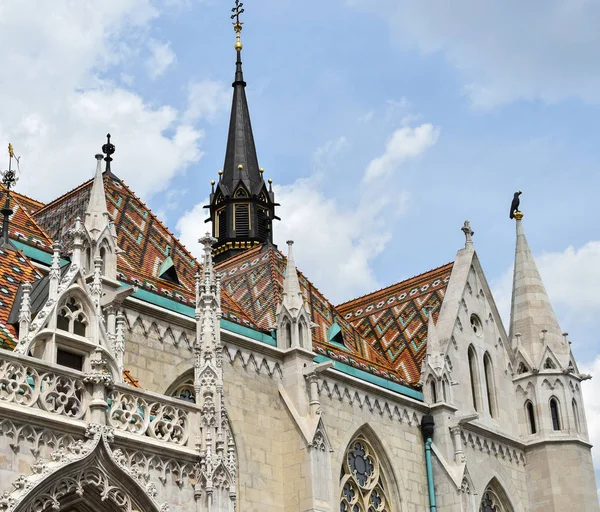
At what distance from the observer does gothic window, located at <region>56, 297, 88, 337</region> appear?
10953mm

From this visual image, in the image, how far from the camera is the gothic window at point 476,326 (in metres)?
24.9

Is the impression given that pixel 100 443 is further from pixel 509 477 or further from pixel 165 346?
pixel 509 477

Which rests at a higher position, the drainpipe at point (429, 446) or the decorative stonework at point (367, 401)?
the decorative stonework at point (367, 401)

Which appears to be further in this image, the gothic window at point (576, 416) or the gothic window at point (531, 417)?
the gothic window at point (576, 416)

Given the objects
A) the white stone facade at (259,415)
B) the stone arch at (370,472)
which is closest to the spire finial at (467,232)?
the white stone facade at (259,415)

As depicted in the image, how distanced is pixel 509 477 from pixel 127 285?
1112 centimetres

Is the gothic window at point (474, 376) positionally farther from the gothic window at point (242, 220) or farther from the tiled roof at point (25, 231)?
the tiled roof at point (25, 231)

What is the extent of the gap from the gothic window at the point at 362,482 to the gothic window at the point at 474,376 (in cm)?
385

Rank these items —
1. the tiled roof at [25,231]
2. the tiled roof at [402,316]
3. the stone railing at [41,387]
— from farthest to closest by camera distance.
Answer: the tiled roof at [402,316], the tiled roof at [25,231], the stone railing at [41,387]

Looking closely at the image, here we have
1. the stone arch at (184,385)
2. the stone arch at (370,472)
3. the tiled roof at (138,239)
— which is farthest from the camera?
the stone arch at (370,472)

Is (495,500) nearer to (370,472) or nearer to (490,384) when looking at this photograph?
(490,384)

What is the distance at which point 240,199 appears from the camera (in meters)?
28.6

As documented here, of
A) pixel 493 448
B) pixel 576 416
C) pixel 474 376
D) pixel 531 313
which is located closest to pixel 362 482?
pixel 493 448

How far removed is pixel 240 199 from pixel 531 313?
8.04 metres
